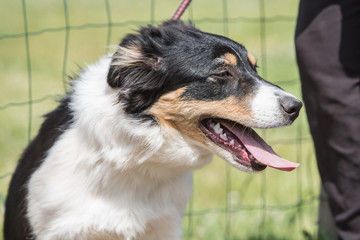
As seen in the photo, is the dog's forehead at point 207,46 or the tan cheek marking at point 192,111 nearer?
the tan cheek marking at point 192,111

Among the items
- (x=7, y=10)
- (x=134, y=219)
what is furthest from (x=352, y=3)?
(x=7, y=10)

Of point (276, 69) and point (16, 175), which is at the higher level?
point (16, 175)

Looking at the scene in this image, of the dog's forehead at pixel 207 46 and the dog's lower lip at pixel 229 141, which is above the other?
the dog's forehead at pixel 207 46

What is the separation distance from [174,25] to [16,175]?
1.34 metres

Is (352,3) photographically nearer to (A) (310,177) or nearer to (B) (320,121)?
(B) (320,121)

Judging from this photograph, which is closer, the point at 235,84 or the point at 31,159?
the point at 235,84

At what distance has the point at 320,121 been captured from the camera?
3023 millimetres

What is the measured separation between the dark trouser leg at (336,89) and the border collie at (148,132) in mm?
176

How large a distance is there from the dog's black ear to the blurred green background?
345 millimetres

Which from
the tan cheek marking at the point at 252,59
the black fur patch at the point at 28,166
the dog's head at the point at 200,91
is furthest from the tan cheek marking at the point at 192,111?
the black fur patch at the point at 28,166

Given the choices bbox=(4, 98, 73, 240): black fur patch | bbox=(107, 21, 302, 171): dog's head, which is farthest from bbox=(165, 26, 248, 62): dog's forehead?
bbox=(4, 98, 73, 240): black fur patch

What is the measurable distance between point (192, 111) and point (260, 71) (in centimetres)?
415

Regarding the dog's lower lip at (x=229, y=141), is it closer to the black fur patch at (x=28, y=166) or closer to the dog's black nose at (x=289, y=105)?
the dog's black nose at (x=289, y=105)

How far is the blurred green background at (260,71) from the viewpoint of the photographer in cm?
454
